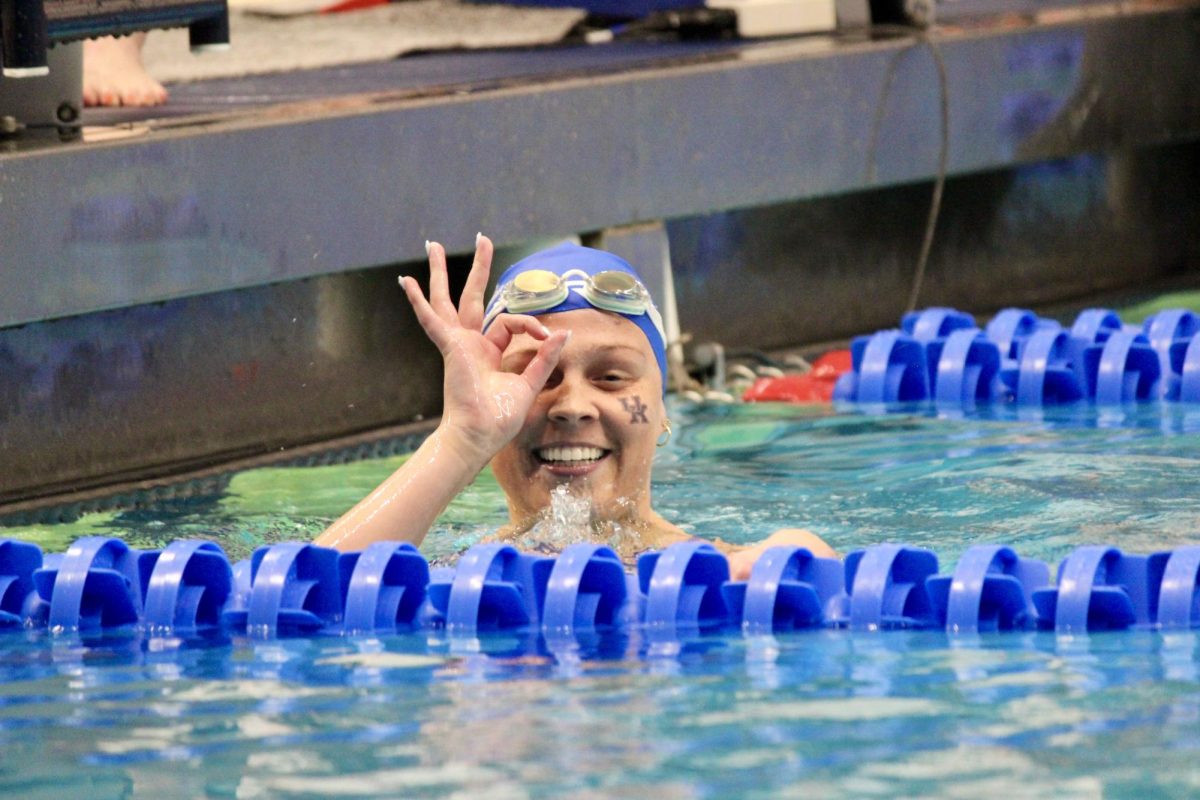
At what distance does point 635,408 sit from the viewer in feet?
12.2

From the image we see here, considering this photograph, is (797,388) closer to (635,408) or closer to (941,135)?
(941,135)

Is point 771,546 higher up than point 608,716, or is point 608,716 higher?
point 771,546

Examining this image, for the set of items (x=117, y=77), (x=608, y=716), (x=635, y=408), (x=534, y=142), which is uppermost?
(x=117, y=77)

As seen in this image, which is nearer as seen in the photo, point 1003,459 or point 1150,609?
point 1150,609

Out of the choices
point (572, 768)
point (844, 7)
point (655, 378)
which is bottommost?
point (572, 768)

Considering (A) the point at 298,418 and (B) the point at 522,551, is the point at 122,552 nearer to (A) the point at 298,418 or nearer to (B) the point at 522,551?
(B) the point at 522,551

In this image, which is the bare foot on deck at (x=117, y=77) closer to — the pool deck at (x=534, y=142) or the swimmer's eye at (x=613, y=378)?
the pool deck at (x=534, y=142)

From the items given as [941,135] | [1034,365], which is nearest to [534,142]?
[1034,365]

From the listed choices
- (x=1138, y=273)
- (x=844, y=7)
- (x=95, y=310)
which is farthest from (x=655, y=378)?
(x=1138, y=273)

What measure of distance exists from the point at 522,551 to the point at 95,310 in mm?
1783

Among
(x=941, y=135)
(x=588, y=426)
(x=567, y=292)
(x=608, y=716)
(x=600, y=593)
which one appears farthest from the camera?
(x=941, y=135)

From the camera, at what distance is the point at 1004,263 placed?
7723mm

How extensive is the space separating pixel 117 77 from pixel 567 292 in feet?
8.98

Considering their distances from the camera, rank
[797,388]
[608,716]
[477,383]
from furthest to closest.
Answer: [797,388] → [477,383] → [608,716]
